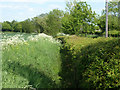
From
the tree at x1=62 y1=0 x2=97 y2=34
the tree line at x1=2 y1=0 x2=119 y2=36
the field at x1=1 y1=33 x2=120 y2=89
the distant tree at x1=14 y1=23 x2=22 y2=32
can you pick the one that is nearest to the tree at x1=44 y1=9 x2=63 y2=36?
the tree line at x1=2 y1=0 x2=119 y2=36

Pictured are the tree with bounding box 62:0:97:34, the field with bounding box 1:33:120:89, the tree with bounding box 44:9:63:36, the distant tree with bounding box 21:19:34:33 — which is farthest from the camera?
the distant tree with bounding box 21:19:34:33

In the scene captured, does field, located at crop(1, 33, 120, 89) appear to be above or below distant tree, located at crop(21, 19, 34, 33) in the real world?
below

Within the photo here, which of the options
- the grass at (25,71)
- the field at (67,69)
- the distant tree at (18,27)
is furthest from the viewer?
the distant tree at (18,27)

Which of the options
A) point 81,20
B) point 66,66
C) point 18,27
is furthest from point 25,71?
point 18,27

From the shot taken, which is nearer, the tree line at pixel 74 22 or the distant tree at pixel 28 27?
the tree line at pixel 74 22

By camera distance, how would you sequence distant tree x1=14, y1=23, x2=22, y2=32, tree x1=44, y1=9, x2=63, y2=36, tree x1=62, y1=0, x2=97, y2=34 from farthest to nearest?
1. distant tree x1=14, y1=23, x2=22, y2=32
2. tree x1=44, y1=9, x2=63, y2=36
3. tree x1=62, y1=0, x2=97, y2=34

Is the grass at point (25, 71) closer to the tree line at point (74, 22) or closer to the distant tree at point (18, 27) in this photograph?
the tree line at point (74, 22)

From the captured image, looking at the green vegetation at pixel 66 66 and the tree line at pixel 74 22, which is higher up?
the tree line at pixel 74 22

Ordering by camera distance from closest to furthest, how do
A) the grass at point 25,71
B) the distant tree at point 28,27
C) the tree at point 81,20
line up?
1. the grass at point 25,71
2. the tree at point 81,20
3. the distant tree at point 28,27

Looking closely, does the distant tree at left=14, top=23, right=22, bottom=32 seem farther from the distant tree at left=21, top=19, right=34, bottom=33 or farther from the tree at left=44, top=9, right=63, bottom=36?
the tree at left=44, top=9, right=63, bottom=36

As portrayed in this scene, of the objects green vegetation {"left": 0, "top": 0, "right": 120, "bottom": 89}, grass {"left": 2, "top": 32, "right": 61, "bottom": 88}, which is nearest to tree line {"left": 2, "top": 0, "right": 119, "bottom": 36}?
green vegetation {"left": 0, "top": 0, "right": 120, "bottom": 89}

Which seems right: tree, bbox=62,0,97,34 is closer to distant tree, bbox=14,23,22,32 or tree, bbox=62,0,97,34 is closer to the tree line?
the tree line

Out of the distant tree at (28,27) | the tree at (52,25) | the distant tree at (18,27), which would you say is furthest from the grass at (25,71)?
the distant tree at (18,27)

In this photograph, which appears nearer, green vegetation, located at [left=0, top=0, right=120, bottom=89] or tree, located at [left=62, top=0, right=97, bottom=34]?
green vegetation, located at [left=0, top=0, right=120, bottom=89]
